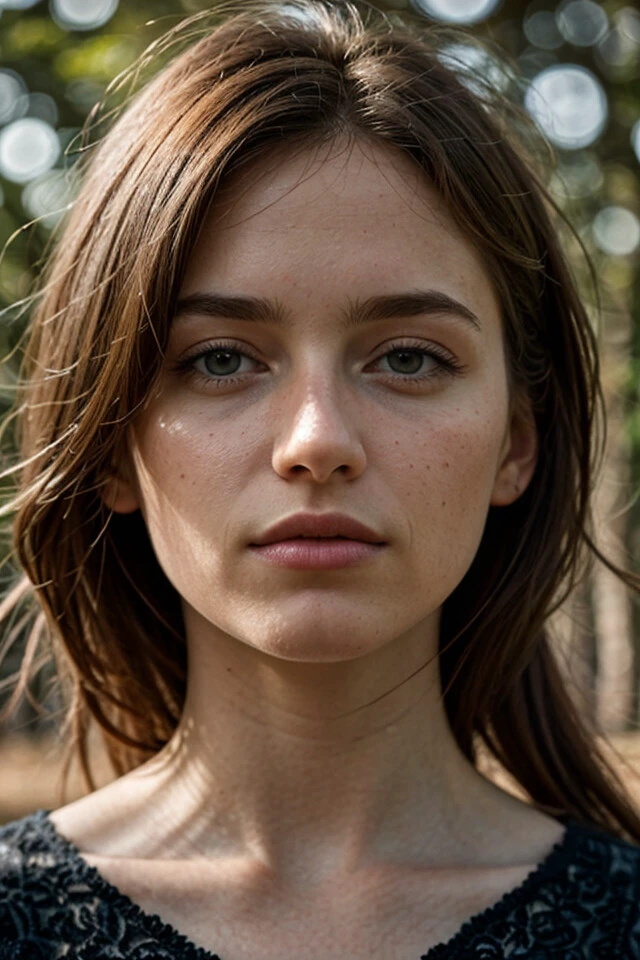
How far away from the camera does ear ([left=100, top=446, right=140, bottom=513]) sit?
8.11ft

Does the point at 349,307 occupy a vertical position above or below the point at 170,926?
above

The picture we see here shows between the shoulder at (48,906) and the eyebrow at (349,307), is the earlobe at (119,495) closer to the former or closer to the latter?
the eyebrow at (349,307)

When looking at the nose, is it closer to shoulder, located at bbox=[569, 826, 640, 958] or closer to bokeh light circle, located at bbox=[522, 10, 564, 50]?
shoulder, located at bbox=[569, 826, 640, 958]

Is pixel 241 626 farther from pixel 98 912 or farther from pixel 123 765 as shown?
pixel 123 765

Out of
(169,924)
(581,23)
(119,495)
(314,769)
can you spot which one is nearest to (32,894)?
(169,924)

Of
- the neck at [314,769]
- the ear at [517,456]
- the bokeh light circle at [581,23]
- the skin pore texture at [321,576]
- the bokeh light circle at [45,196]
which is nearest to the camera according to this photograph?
the skin pore texture at [321,576]

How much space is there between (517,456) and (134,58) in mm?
2340

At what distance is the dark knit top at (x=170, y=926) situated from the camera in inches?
90.7

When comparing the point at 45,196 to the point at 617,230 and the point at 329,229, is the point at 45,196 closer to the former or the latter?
the point at 329,229

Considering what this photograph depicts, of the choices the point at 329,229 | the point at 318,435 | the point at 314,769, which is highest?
the point at 329,229

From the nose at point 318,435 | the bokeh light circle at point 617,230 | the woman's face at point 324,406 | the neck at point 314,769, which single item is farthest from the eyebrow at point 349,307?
the bokeh light circle at point 617,230

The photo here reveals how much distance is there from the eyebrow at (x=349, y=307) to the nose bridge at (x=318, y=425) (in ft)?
0.28

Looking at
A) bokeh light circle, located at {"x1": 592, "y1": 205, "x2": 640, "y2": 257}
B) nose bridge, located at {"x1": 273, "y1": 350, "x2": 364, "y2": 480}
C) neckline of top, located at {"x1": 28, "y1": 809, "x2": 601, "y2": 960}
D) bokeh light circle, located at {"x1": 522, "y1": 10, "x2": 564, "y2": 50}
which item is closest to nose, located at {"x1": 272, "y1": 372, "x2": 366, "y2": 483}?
nose bridge, located at {"x1": 273, "y1": 350, "x2": 364, "y2": 480}

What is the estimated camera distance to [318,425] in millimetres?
2102
